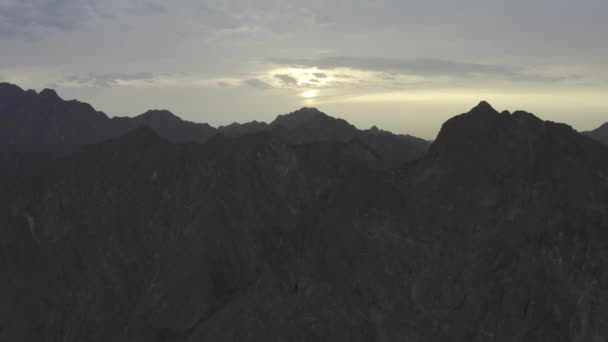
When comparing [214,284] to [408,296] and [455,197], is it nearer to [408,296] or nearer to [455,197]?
[408,296]

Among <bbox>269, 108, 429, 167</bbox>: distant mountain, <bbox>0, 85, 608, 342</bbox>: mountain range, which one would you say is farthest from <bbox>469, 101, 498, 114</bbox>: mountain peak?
<bbox>269, 108, 429, 167</bbox>: distant mountain

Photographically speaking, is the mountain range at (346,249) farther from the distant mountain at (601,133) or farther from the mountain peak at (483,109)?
the distant mountain at (601,133)

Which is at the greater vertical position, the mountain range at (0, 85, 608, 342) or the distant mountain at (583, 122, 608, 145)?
the distant mountain at (583, 122, 608, 145)

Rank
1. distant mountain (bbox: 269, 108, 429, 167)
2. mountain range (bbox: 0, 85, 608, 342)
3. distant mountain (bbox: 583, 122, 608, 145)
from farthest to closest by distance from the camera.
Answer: distant mountain (bbox: 583, 122, 608, 145), distant mountain (bbox: 269, 108, 429, 167), mountain range (bbox: 0, 85, 608, 342)

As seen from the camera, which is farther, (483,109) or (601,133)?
(601,133)

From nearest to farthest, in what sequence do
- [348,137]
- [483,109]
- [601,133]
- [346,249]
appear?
[346,249]
[483,109]
[348,137]
[601,133]

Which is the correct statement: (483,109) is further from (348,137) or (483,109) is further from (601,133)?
(601,133)

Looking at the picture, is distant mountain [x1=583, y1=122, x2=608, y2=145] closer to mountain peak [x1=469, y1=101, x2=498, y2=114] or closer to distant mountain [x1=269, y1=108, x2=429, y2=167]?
distant mountain [x1=269, y1=108, x2=429, y2=167]

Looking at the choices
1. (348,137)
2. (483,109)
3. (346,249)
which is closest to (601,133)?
(348,137)
